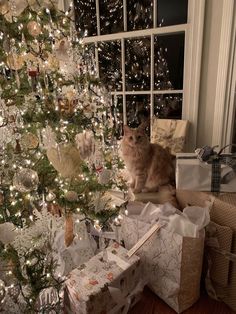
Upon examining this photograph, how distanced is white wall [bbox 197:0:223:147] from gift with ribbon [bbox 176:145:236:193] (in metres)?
0.43

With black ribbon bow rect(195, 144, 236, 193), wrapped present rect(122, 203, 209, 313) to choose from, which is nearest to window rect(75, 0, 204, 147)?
black ribbon bow rect(195, 144, 236, 193)

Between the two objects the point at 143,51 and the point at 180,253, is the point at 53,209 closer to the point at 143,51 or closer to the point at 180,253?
the point at 180,253

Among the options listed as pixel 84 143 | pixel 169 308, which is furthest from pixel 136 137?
pixel 169 308

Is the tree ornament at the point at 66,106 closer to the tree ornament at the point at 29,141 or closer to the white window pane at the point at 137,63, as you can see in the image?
the tree ornament at the point at 29,141

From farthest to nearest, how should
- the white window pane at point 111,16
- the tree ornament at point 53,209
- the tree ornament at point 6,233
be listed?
1. the white window pane at point 111,16
2. the tree ornament at point 53,209
3. the tree ornament at point 6,233

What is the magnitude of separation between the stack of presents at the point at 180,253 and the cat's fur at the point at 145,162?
27 cm

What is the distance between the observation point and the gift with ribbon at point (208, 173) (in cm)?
130

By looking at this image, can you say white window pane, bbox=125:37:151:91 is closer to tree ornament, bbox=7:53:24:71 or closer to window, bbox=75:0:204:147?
window, bbox=75:0:204:147

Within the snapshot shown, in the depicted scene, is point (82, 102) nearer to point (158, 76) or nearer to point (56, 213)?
point (56, 213)

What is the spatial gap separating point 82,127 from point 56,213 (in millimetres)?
494

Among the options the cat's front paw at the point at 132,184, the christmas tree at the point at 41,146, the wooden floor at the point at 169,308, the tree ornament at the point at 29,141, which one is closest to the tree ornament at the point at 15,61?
the christmas tree at the point at 41,146

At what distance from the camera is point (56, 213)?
1.35 m

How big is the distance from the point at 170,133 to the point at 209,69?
482 mm

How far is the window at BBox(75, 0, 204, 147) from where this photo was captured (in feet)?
5.67
